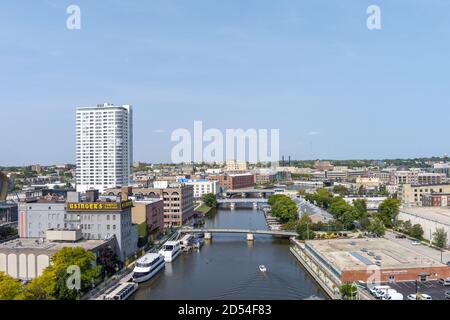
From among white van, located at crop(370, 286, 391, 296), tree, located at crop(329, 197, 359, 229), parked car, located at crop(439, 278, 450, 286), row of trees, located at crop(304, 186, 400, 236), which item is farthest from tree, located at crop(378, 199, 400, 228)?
white van, located at crop(370, 286, 391, 296)

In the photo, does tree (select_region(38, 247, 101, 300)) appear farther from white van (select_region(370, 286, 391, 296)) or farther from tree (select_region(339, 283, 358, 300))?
white van (select_region(370, 286, 391, 296))

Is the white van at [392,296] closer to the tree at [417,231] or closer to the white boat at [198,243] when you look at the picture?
the tree at [417,231]

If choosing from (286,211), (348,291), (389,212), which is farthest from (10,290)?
(389,212)

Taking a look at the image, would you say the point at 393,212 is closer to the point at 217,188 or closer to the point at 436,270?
the point at 436,270

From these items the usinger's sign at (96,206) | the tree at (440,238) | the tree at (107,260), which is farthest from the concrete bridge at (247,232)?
the tree at (107,260)

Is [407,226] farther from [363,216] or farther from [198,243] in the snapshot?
[198,243]
